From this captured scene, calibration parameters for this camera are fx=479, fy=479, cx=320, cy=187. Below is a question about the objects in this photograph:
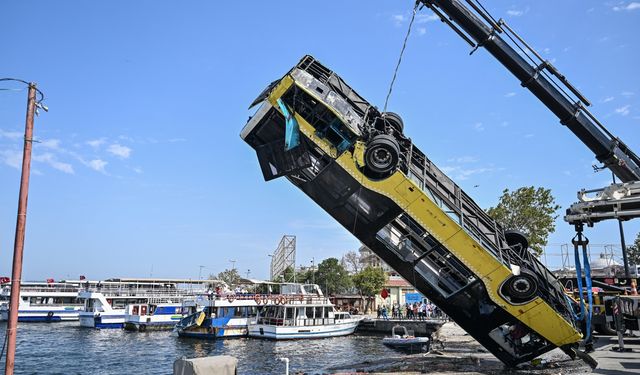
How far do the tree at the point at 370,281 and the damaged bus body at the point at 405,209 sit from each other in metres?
46.3

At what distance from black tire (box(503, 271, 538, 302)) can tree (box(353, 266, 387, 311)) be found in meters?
48.0

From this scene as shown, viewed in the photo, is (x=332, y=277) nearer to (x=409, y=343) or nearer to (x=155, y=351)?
(x=155, y=351)

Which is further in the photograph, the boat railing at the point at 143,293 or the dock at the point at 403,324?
the boat railing at the point at 143,293

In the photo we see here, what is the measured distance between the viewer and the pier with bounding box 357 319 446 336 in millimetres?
35156

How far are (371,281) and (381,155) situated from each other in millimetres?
49995

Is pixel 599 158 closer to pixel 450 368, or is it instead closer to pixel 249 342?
pixel 450 368

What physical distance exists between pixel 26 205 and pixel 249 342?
96.2 ft

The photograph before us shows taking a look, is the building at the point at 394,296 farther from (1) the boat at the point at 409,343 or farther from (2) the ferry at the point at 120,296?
(1) the boat at the point at 409,343

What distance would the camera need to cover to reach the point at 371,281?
60.3 meters

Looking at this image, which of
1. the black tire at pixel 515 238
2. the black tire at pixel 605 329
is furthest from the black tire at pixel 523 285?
the black tire at pixel 605 329

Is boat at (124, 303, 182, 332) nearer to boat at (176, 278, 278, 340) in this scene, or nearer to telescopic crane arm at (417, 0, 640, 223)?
boat at (176, 278, 278, 340)

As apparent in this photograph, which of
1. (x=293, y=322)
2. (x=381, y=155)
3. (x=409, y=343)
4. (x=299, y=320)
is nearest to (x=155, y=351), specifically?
(x=293, y=322)

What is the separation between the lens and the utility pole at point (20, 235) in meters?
9.51

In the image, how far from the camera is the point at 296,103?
1231 cm
